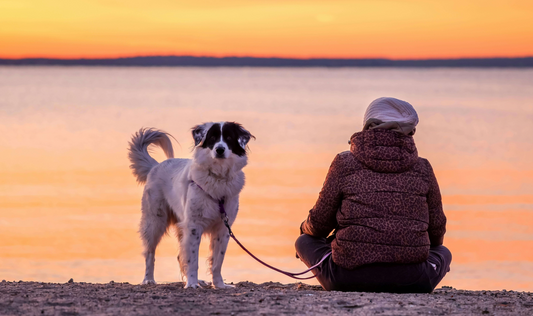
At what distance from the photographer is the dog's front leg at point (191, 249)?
20.5 ft

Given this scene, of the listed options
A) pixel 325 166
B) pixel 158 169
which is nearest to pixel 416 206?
pixel 158 169

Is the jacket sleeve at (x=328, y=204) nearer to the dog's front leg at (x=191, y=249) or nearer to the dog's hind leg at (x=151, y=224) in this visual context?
the dog's front leg at (x=191, y=249)

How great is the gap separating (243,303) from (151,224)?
98.5 inches

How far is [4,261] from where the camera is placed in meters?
8.39

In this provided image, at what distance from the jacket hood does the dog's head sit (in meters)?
1.41

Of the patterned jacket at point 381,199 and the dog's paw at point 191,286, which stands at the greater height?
the patterned jacket at point 381,199

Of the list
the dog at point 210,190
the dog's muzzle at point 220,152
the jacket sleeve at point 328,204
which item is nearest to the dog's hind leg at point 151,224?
the dog at point 210,190

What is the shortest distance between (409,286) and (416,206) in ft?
2.11

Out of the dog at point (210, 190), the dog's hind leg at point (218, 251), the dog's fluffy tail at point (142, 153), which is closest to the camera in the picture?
the dog at point (210, 190)

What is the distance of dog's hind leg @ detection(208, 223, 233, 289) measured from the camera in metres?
6.40

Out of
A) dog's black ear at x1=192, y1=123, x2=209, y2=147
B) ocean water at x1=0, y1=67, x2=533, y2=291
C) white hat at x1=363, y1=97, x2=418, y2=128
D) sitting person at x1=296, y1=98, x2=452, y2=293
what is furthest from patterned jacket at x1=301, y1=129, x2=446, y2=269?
ocean water at x1=0, y1=67, x2=533, y2=291

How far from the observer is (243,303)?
4.87m

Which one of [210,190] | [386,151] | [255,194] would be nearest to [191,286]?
[210,190]

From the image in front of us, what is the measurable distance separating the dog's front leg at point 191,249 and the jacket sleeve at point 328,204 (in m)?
1.06
